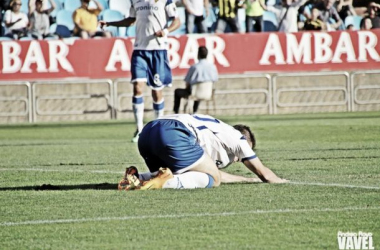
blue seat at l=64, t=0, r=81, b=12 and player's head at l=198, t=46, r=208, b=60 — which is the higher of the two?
blue seat at l=64, t=0, r=81, b=12

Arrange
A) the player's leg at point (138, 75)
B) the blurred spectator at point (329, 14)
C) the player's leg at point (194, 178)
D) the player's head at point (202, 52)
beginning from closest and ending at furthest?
the player's leg at point (194, 178)
the player's leg at point (138, 75)
the player's head at point (202, 52)
the blurred spectator at point (329, 14)

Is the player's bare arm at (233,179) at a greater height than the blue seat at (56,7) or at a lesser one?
greater

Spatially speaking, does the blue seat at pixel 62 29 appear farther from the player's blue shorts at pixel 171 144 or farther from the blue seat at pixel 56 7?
the player's blue shorts at pixel 171 144

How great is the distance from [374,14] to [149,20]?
1152 centimetres

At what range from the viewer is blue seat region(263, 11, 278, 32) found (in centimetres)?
2812

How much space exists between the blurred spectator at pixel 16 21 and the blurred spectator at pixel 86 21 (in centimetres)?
123

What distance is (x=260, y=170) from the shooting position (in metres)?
9.84

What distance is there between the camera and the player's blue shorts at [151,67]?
17.9m

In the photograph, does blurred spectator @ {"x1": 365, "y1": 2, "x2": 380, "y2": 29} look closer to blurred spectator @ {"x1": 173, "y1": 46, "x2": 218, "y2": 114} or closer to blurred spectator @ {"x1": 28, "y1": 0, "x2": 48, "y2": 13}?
blurred spectator @ {"x1": 173, "y1": 46, "x2": 218, "y2": 114}

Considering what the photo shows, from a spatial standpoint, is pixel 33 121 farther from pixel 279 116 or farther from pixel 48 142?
pixel 48 142

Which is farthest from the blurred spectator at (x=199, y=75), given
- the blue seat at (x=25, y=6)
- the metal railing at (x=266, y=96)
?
the blue seat at (x=25, y=6)

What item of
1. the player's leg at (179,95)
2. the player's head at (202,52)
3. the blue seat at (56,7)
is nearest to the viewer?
the player's head at (202,52)

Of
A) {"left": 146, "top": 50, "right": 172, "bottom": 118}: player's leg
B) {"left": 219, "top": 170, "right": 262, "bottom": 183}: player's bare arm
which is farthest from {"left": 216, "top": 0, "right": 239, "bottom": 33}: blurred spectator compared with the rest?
{"left": 219, "top": 170, "right": 262, "bottom": 183}: player's bare arm

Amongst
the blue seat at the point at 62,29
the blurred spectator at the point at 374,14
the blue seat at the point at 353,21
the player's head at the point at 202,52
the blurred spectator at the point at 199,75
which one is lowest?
the blurred spectator at the point at 199,75
